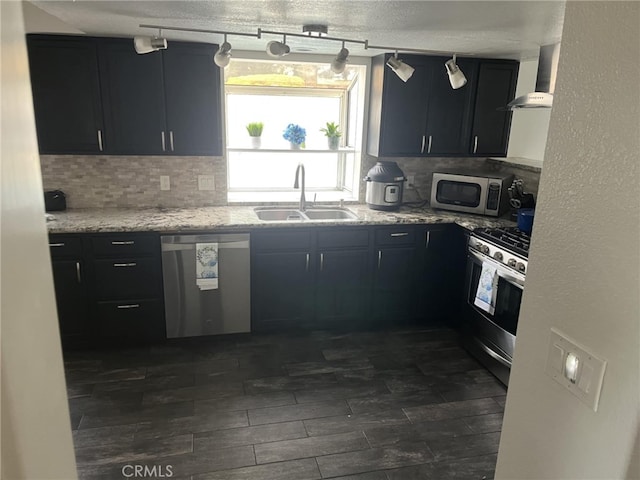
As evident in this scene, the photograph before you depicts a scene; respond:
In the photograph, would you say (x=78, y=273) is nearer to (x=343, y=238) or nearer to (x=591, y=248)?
(x=343, y=238)

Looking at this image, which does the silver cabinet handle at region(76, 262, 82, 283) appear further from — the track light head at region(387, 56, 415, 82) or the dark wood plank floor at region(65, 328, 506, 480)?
the track light head at region(387, 56, 415, 82)

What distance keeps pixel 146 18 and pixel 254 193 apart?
1765mm

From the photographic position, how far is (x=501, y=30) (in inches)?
104

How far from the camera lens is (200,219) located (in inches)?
133

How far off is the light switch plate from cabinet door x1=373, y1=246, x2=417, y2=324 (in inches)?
101

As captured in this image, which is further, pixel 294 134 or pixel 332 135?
pixel 332 135

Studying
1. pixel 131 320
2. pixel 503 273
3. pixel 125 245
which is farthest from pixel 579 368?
pixel 131 320

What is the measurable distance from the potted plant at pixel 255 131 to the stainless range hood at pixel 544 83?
189 centimetres

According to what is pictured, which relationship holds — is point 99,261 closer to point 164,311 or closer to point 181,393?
point 164,311

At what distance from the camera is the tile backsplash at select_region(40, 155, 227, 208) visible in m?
3.56

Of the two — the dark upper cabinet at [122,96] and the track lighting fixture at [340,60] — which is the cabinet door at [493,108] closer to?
the track lighting fixture at [340,60]

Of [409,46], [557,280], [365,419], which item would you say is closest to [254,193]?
[409,46]

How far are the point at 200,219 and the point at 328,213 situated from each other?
1099 mm

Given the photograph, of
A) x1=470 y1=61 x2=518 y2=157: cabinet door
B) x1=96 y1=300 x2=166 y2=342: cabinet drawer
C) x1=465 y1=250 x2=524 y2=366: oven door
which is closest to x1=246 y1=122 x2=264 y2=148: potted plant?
x1=96 y1=300 x2=166 y2=342: cabinet drawer
